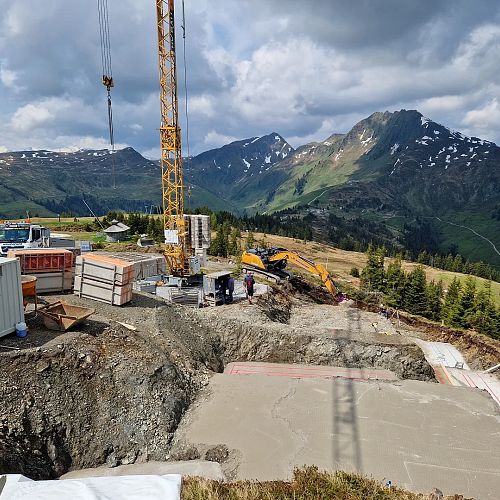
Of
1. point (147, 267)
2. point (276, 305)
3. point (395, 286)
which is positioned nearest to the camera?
point (276, 305)

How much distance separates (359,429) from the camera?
15.1 metres

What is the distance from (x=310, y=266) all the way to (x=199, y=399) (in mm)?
18626

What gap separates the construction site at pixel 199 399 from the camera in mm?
12711

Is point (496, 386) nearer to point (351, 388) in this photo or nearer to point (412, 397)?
point (412, 397)

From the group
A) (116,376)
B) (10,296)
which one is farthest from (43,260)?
(116,376)

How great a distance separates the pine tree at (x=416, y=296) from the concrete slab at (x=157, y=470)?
48657 millimetres

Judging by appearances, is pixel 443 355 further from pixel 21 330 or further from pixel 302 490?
pixel 21 330

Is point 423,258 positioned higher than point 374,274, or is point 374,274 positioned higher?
point 374,274

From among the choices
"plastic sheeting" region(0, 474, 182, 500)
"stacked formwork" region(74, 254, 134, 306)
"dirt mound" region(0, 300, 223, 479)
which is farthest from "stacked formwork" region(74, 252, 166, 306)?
"plastic sheeting" region(0, 474, 182, 500)

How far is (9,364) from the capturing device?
1391 centimetres

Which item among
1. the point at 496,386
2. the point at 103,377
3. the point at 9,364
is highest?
the point at 9,364

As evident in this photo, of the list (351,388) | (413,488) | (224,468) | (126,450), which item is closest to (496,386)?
(351,388)

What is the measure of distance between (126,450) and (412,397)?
1188 centimetres

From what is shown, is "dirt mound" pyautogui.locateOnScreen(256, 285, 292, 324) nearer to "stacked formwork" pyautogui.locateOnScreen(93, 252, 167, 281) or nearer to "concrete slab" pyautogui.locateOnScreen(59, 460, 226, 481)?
"stacked formwork" pyautogui.locateOnScreen(93, 252, 167, 281)
